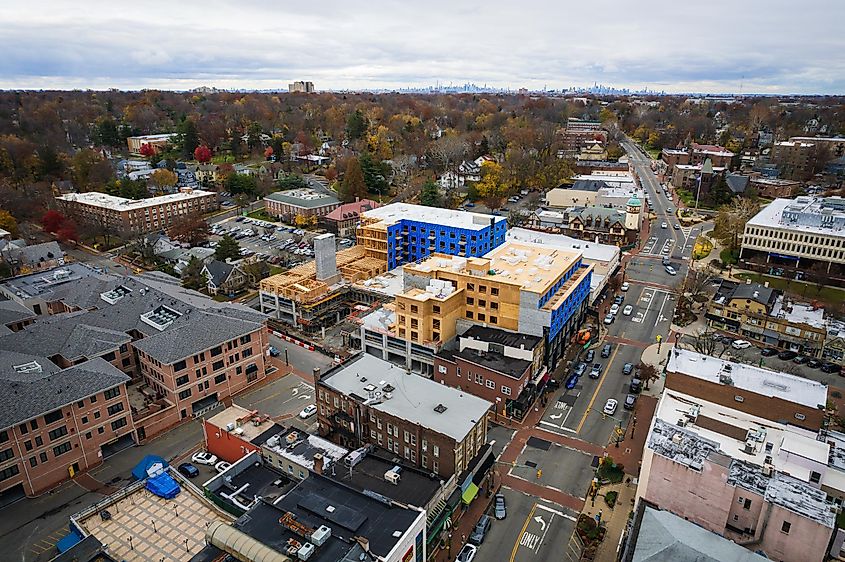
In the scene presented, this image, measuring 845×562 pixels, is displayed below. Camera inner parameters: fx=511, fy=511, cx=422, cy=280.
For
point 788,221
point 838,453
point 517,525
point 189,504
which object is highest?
point 788,221

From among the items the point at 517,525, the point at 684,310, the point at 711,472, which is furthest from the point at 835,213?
the point at 517,525

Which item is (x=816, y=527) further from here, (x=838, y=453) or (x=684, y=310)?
(x=684, y=310)

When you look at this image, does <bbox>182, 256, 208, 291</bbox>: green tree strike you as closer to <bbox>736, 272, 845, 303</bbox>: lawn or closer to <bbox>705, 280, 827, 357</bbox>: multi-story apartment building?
<bbox>705, 280, 827, 357</bbox>: multi-story apartment building

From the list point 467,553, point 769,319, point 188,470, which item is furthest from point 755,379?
point 188,470

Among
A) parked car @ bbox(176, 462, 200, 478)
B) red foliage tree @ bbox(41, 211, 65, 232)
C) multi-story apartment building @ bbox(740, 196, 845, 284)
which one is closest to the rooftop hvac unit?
parked car @ bbox(176, 462, 200, 478)

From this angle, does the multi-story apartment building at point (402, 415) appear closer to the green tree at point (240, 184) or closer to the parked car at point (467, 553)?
the parked car at point (467, 553)
